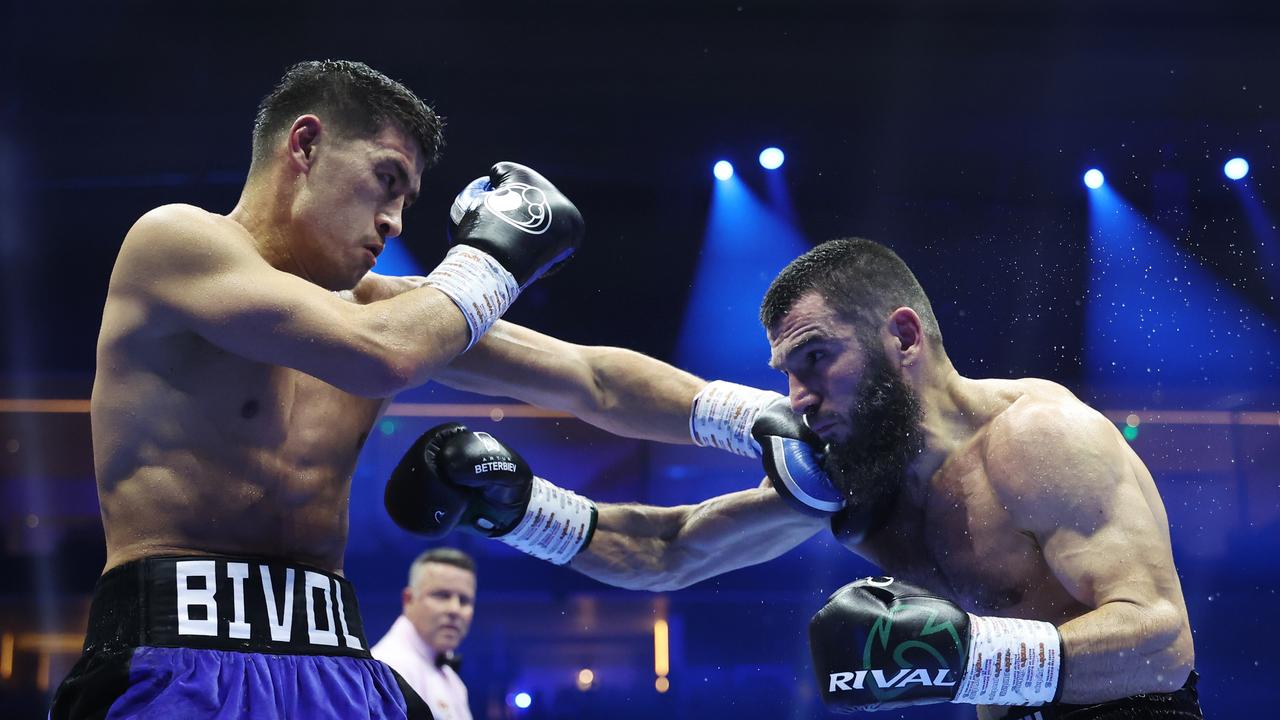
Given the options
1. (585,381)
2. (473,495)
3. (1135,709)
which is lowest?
(1135,709)

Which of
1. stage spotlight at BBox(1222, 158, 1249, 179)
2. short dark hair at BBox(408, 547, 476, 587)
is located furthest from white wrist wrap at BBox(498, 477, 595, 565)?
stage spotlight at BBox(1222, 158, 1249, 179)

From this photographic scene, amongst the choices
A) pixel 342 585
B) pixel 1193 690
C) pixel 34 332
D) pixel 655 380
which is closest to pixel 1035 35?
pixel 655 380

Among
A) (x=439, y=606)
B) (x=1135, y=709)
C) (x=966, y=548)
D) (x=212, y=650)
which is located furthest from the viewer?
(x=439, y=606)

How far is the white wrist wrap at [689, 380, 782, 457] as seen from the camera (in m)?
2.61

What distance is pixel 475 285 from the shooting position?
1960 millimetres

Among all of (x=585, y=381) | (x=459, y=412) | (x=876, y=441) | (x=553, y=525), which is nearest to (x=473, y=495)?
(x=553, y=525)

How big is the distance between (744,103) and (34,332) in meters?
4.44

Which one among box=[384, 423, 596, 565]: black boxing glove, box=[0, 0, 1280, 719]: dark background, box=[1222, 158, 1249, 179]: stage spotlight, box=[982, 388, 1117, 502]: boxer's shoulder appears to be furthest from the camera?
box=[1222, 158, 1249, 179]: stage spotlight

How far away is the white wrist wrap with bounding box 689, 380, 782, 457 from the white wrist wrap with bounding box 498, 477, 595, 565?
33 centimetres

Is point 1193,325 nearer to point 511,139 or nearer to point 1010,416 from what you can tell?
point 511,139

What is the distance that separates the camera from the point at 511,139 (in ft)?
20.5

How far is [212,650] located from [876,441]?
1.38 m

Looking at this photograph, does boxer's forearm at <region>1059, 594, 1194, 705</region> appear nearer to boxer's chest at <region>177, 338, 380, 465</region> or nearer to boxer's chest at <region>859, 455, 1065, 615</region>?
boxer's chest at <region>859, 455, 1065, 615</region>

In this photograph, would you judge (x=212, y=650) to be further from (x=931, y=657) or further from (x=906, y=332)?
(x=906, y=332)
